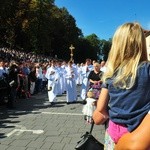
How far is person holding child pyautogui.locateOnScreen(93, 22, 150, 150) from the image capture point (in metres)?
2.84

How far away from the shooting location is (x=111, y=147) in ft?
10.8

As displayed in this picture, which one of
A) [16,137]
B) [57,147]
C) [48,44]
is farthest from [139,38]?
[48,44]

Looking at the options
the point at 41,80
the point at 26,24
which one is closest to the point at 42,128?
the point at 41,80

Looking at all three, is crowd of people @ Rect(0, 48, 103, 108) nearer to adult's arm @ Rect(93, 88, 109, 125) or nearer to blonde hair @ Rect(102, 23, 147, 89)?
adult's arm @ Rect(93, 88, 109, 125)

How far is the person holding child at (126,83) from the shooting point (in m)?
2.84

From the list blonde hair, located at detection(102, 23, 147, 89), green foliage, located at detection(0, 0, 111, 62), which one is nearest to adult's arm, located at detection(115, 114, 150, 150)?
blonde hair, located at detection(102, 23, 147, 89)

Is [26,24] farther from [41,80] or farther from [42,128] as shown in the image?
[42,128]

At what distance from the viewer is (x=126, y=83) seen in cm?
293

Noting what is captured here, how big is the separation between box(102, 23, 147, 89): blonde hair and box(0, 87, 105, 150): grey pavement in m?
5.23

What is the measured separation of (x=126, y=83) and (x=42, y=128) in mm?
7711

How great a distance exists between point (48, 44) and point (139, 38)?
69.4 m

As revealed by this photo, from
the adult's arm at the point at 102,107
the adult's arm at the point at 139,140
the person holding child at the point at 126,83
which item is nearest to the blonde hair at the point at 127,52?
the person holding child at the point at 126,83

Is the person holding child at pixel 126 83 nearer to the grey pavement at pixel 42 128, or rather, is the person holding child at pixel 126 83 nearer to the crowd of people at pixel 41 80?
the grey pavement at pixel 42 128

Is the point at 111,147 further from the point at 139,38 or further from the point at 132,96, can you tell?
the point at 139,38
